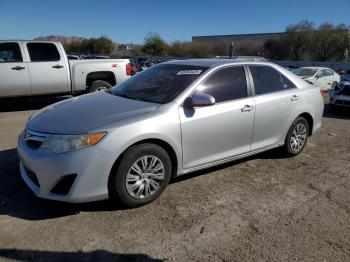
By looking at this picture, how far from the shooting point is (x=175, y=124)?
3.92m

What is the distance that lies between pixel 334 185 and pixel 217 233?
83.1 inches

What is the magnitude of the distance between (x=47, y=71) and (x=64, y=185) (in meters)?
6.79

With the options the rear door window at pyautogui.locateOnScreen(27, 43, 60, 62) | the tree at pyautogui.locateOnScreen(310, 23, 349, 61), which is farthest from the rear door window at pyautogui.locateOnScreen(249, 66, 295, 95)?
the tree at pyautogui.locateOnScreen(310, 23, 349, 61)

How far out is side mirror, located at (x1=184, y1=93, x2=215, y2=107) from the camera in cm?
403

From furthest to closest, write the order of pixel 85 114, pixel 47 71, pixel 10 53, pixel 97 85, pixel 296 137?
pixel 97 85, pixel 47 71, pixel 10 53, pixel 296 137, pixel 85 114

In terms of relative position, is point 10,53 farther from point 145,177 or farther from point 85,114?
point 145,177

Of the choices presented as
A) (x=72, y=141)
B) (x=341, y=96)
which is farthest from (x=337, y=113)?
(x=72, y=141)

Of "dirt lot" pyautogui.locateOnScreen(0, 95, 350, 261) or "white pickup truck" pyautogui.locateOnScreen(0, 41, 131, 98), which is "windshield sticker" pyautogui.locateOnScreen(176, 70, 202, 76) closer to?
"dirt lot" pyautogui.locateOnScreen(0, 95, 350, 261)

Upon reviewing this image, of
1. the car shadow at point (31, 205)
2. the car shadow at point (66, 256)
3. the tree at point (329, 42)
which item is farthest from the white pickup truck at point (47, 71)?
the tree at point (329, 42)

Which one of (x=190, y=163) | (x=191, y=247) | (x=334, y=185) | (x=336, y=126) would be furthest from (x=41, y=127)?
(x=336, y=126)

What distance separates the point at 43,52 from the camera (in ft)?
31.1

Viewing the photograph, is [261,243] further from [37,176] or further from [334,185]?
[37,176]

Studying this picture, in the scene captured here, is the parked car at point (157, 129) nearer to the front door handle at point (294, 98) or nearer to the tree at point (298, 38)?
the front door handle at point (294, 98)

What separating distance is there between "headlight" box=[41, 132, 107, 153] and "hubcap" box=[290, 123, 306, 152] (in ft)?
10.9
